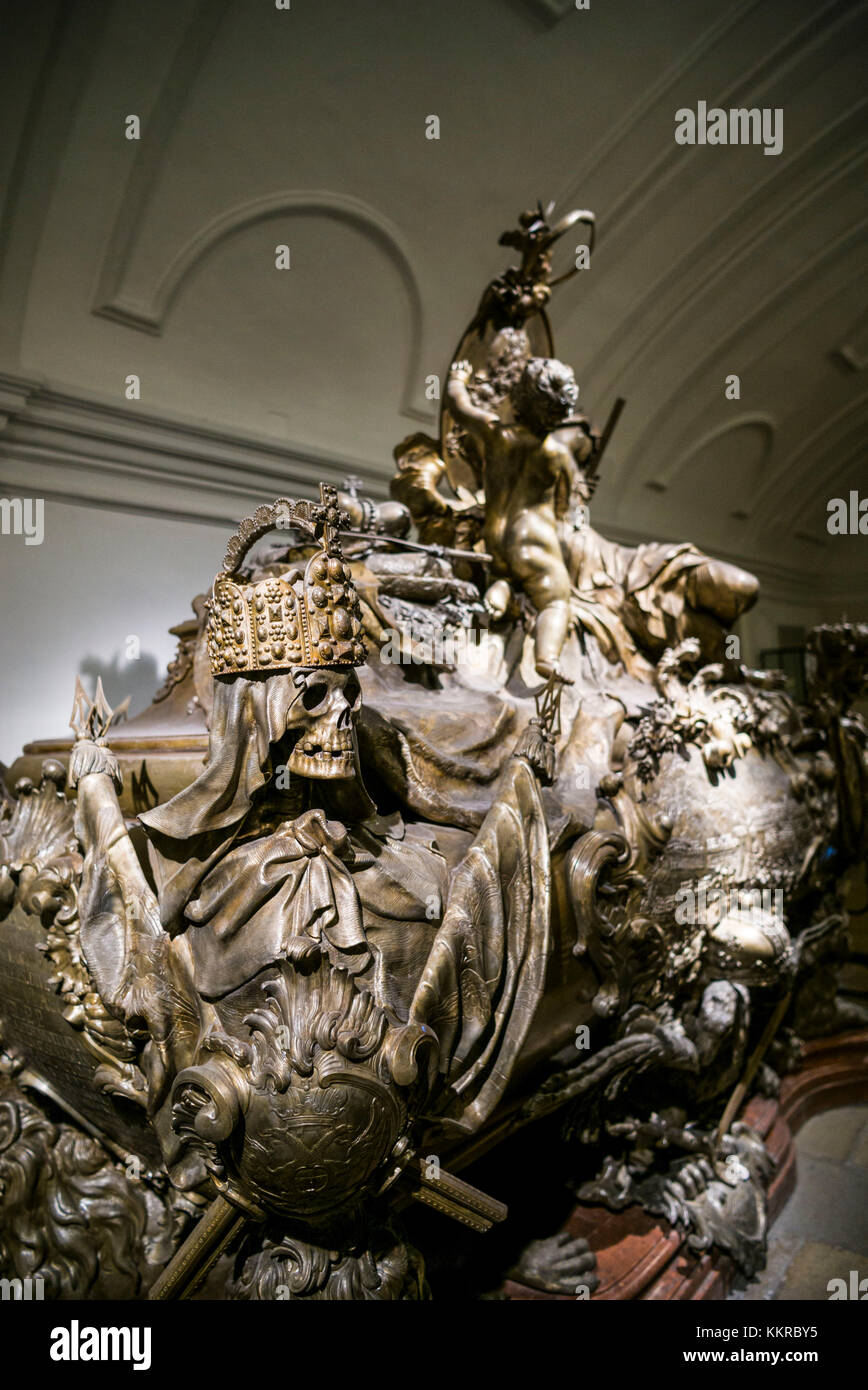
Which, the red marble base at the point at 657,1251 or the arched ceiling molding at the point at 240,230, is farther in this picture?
the arched ceiling molding at the point at 240,230

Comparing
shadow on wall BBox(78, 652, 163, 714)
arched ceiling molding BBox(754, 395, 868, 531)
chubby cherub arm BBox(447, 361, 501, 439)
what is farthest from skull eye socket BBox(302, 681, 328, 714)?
arched ceiling molding BBox(754, 395, 868, 531)

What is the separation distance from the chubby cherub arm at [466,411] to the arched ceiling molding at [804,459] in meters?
5.87

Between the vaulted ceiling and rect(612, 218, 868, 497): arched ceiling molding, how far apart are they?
1.1 inches

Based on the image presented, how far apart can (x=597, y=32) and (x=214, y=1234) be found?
18.6 feet

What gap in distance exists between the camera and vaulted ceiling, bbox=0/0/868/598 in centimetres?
408

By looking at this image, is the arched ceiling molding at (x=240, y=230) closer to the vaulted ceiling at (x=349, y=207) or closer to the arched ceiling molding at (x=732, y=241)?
the vaulted ceiling at (x=349, y=207)

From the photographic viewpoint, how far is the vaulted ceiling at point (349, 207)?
13.4 ft

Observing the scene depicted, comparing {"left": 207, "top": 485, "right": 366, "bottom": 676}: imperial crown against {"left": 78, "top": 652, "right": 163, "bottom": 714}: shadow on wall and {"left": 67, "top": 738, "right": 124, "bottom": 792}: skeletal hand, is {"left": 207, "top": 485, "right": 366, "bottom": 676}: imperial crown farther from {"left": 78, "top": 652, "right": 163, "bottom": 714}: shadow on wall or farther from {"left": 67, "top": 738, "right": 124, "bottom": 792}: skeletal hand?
{"left": 78, "top": 652, "right": 163, "bottom": 714}: shadow on wall

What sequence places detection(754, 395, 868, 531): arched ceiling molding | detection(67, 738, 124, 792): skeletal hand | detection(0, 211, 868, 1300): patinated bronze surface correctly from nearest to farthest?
detection(0, 211, 868, 1300): patinated bronze surface → detection(67, 738, 124, 792): skeletal hand → detection(754, 395, 868, 531): arched ceiling molding

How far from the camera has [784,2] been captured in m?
5.30

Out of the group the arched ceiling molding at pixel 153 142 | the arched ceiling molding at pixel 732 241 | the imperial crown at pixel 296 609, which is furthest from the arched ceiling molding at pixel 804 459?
the imperial crown at pixel 296 609

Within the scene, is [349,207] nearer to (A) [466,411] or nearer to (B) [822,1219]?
(A) [466,411]

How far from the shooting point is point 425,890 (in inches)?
75.9

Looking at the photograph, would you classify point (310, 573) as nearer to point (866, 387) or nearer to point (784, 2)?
point (784, 2)
